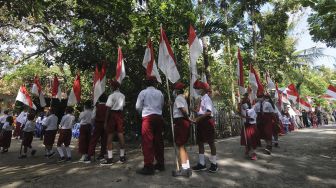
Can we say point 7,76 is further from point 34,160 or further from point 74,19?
point 34,160

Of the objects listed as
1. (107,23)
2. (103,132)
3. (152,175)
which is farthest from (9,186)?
(107,23)

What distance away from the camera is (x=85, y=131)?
9.87 meters

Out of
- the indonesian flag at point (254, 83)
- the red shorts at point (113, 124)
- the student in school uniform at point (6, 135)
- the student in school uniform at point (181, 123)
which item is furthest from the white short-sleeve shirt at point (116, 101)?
the student in school uniform at point (6, 135)

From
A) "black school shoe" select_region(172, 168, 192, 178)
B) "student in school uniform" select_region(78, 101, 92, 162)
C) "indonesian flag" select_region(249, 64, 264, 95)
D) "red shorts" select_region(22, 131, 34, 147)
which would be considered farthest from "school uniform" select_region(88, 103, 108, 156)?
"indonesian flag" select_region(249, 64, 264, 95)

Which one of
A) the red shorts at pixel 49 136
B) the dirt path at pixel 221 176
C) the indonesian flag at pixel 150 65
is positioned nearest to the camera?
the dirt path at pixel 221 176

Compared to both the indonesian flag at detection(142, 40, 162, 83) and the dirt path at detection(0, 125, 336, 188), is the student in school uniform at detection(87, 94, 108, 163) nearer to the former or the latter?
the dirt path at detection(0, 125, 336, 188)

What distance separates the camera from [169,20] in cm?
1310

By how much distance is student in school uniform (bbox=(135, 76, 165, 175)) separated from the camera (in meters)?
7.02

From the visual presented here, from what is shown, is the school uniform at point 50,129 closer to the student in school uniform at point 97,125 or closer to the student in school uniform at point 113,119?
the student in school uniform at point 97,125

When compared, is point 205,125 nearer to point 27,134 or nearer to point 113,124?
point 113,124

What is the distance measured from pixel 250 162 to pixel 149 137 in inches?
113

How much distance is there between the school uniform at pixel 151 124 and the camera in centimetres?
702

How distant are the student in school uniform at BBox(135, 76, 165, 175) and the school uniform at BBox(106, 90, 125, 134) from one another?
1356 millimetres

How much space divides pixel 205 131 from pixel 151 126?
1.15 metres
